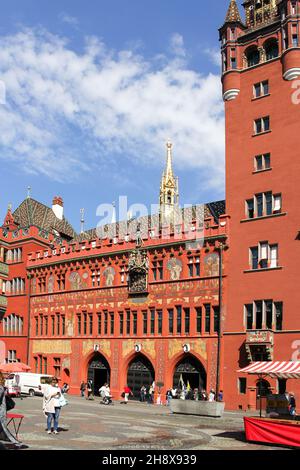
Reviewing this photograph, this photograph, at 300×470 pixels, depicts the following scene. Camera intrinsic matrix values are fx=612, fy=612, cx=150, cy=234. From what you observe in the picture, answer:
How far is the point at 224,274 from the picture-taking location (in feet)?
143

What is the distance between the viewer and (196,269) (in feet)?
150

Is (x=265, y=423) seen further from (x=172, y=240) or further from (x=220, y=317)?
(x=172, y=240)

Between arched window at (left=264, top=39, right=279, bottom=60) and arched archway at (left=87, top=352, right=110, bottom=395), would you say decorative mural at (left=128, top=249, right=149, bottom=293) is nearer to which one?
arched archway at (left=87, top=352, right=110, bottom=395)

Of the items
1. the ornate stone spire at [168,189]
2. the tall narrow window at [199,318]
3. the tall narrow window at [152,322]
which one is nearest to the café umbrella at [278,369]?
the tall narrow window at [199,318]

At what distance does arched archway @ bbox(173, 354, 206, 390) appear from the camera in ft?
144

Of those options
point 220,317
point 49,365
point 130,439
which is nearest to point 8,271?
point 49,365

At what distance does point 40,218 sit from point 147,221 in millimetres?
13843

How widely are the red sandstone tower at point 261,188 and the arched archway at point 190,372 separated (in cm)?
248

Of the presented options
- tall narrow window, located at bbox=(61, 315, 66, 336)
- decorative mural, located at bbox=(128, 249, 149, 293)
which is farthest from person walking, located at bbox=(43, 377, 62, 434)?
tall narrow window, located at bbox=(61, 315, 66, 336)

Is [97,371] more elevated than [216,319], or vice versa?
[216,319]

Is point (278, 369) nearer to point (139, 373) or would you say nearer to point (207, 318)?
point (207, 318)

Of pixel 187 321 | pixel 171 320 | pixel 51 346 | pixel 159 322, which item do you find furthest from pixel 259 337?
pixel 51 346

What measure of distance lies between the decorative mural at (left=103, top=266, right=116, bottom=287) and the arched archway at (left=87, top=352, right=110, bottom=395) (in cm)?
609

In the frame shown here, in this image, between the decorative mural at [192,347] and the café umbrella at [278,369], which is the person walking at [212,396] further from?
the café umbrella at [278,369]
